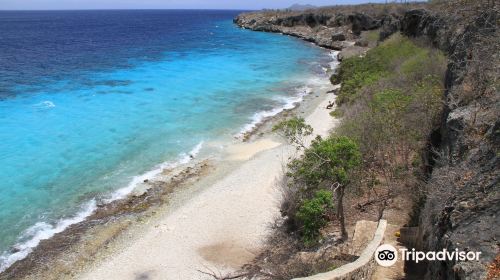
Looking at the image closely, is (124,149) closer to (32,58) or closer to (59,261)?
(59,261)

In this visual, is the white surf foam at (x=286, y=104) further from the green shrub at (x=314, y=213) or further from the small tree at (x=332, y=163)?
the small tree at (x=332, y=163)

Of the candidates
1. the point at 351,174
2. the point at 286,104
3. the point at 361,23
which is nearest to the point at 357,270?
the point at 351,174

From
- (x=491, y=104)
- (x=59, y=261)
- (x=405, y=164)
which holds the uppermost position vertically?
(x=491, y=104)

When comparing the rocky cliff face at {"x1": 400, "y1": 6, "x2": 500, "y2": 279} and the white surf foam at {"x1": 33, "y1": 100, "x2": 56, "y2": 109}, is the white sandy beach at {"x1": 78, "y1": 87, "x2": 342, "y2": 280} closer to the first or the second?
the rocky cliff face at {"x1": 400, "y1": 6, "x2": 500, "y2": 279}

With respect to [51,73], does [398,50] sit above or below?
above

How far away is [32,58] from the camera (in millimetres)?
58875

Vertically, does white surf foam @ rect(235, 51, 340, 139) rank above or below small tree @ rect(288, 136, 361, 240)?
below

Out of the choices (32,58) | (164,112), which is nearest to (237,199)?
(164,112)

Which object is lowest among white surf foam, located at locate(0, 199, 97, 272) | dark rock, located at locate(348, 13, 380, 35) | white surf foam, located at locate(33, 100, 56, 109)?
white surf foam, located at locate(0, 199, 97, 272)

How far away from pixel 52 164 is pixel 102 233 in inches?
369

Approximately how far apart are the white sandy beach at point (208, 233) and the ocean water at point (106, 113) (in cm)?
413

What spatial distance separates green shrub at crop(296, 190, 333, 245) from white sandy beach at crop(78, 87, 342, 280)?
8.85 ft

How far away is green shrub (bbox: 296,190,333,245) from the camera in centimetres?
1409

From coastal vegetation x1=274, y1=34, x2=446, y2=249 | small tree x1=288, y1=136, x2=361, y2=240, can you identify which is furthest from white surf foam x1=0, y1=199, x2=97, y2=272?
small tree x1=288, y1=136, x2=361, y2=240
